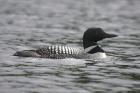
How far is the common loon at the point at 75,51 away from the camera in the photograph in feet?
35.5

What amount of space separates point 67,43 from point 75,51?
3.00 m

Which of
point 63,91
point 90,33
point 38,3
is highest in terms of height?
point 38,3

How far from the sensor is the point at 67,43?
45.8ft

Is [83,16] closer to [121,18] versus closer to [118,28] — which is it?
[121,18]

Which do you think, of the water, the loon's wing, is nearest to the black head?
the water

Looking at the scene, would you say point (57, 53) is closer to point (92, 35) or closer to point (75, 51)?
point (75, 51)

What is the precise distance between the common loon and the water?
18cm

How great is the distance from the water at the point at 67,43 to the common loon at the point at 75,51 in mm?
184

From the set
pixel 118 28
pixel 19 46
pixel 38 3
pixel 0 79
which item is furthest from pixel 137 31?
pixel 38 3

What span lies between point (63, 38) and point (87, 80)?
20.7ft

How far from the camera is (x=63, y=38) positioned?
1503 cm

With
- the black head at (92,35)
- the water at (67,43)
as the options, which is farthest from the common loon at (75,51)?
the water at (67,43)

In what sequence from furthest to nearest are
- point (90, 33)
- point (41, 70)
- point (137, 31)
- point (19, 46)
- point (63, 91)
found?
point (137, 31) < point (19, 46) < point (90, 33) < point (41, 70) < point (63, 91)

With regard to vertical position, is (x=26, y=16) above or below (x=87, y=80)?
above
